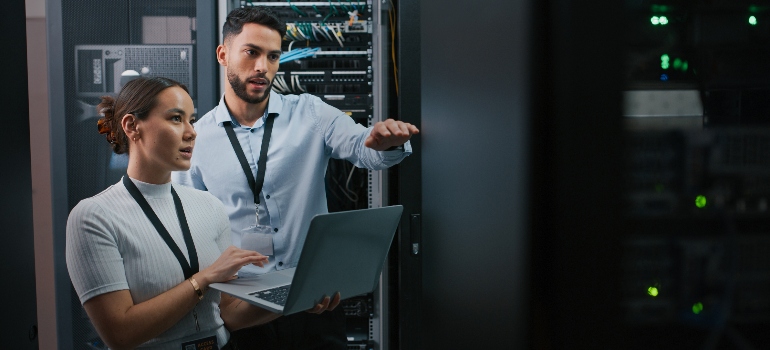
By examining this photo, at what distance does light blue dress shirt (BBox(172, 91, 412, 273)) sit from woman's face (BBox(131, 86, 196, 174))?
475 millimetres

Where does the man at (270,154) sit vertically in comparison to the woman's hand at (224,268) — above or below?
above

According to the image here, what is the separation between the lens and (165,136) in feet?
3.40

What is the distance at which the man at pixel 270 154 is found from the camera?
57.7 inches

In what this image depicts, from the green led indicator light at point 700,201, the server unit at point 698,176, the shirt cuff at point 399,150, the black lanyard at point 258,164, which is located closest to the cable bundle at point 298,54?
the black lanyard at point 258,164

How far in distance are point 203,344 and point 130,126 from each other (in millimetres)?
469

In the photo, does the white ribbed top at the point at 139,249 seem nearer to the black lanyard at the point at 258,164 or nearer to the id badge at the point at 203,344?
the id badge at the point at 203,344

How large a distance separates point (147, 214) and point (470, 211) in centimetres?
117

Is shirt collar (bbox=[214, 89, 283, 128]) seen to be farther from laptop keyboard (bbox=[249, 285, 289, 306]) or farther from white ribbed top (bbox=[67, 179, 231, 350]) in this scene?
laptop keyboard (bbox=[249, 285, 289, 306])

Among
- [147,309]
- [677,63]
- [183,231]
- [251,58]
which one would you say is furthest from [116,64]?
[677,63]

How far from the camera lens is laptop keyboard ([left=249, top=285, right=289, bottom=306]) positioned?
1.08 meters

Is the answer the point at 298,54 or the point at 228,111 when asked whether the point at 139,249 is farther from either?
the point at 298,54

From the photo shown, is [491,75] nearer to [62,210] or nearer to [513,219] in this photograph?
[513,219]

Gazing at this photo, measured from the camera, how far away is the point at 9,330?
0.80 m

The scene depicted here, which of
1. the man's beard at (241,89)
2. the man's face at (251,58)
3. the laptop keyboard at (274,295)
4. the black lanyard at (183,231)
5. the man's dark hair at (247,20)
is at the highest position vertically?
the man's dark hair at (247,20)
